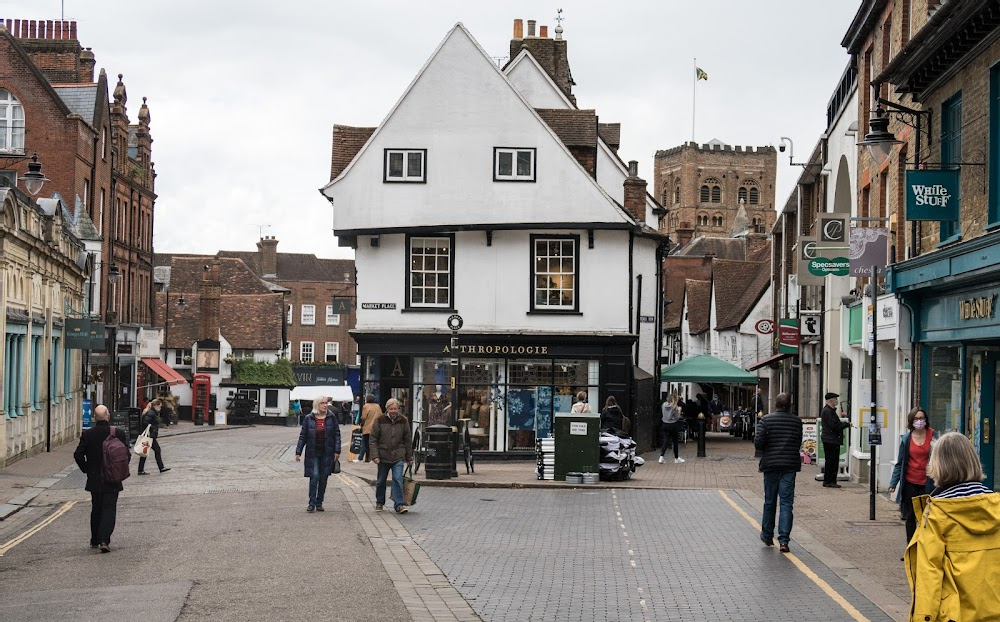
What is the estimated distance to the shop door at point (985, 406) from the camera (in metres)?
16.8

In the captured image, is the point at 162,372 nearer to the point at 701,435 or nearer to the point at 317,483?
the point at 701,435

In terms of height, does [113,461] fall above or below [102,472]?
above

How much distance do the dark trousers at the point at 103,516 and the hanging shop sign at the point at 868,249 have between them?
35.8 ft

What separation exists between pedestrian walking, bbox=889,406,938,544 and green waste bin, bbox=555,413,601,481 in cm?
953

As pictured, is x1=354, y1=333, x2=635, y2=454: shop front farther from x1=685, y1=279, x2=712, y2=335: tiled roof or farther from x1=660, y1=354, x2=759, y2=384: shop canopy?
x1=685, y1=279, x2=712, y2=335: tiled roof

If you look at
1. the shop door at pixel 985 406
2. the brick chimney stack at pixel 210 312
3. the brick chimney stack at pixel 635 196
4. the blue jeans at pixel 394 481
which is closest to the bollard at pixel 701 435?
the brick chimney stack at pixel 635 196

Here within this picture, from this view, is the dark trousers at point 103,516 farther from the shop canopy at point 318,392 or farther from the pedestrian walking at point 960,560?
the shop canopy at point 318,392

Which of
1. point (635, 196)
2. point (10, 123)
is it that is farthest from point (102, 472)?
point (10, 123)

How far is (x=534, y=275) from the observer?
3178 centimetres

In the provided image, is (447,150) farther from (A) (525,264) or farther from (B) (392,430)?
(B) (392,430)

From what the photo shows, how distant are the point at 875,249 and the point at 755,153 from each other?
137m

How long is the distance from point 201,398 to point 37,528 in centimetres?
5171

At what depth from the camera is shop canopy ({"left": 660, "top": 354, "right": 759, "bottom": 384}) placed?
124 feet

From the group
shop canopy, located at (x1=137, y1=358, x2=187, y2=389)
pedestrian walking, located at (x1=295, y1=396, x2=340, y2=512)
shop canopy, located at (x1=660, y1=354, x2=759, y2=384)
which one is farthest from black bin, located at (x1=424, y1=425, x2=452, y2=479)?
shop canopy, located at (x1=137, y1=358, x2=187, y2=389)
